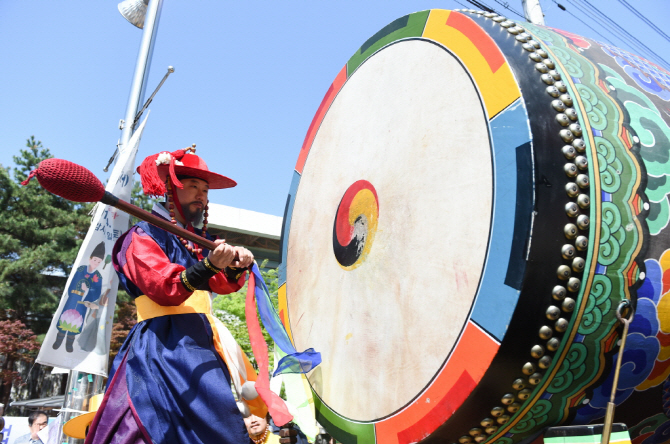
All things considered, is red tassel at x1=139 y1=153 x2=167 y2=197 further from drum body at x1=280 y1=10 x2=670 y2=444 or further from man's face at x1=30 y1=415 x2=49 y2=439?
man's face at x1=30 y1=415 x2=49 y2=439

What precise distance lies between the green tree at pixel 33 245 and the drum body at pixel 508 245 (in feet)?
44.8

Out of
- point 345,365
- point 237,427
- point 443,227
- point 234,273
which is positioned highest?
point 443,227

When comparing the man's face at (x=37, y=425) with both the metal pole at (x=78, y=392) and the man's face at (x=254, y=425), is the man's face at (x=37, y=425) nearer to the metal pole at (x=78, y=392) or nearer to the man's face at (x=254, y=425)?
the metal pole at (x=78, y=392)

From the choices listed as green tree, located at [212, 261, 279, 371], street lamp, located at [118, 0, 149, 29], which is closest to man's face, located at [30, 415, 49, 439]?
green tree, located at [212, 261, 279, 371]

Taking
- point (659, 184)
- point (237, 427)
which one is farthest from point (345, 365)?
point (659, 184)

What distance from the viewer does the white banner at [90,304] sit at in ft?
10.9

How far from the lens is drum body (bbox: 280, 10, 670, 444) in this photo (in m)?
1.13

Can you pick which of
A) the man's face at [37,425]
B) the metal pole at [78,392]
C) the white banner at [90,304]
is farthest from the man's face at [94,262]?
the man's face at [37,425]

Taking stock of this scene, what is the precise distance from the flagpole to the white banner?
471 mm

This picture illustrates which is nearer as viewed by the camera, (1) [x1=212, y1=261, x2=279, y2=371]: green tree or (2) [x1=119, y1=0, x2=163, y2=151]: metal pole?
(2) [x1=119, y1=0, x2=163, y2=151]: metal pole

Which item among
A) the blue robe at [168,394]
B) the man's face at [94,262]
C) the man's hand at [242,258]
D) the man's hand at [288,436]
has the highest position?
the man's face at [94,262]

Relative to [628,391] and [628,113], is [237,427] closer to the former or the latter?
[628,391]

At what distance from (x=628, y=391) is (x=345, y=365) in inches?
31.5

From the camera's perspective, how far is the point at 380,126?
1784mm
